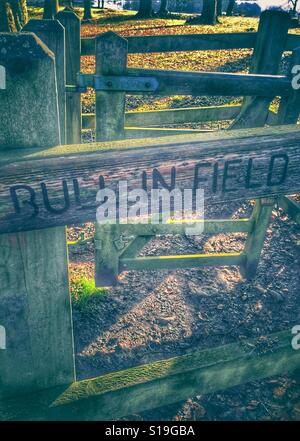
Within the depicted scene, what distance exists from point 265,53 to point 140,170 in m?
2.34

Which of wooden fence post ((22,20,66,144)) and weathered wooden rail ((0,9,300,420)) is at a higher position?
wooden fence post ((22,20,66,144))

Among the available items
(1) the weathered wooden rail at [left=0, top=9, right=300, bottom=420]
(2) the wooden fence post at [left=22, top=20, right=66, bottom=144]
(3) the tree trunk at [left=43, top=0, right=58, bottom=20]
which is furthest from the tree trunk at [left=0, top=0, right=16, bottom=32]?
(1) the weathered wooden rail at [left=0, top=9, right=300, bottom=420]

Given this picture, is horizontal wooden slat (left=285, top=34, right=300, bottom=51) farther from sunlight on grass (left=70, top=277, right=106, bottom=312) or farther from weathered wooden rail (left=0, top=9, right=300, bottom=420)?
sunlight on grass (left=70, top=277, right=106, bottom=312)

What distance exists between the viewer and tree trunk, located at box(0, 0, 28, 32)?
9359 millimetres

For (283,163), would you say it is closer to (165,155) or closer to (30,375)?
(165,155)

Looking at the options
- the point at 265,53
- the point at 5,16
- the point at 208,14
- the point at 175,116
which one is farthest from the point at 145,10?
the point at 265,53

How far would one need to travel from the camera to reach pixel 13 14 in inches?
422

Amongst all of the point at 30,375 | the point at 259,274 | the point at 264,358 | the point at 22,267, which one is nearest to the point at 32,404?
the point at 30,375

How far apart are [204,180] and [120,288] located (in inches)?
101

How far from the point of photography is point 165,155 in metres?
1.21

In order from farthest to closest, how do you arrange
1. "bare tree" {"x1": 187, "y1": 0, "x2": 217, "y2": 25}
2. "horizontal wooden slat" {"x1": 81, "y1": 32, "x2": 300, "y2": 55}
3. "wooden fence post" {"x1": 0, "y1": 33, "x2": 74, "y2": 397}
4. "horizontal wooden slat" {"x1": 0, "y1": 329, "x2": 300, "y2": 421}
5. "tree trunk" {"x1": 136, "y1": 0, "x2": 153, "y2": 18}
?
1. "tree trunk" {"x1": 136, "y1": 0, "x2": 153, "y2": 18}
2. "bare tree" {"x1": 187, "y1": 0, "x2": 217, "y2": 25}
3. "horizontal wooden slat" {"x1": 81, "y1": 32, "x2": 300, "y2": 55}
4. "horizontal wooden slat" {"x1": 0, "y1": 329, "x2": 300, "y2": 421}
5. "wooden fence post" {"x1": 0, "y1": 33, "x2": 74, "y2": 397}

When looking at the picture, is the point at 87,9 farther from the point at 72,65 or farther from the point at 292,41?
the point at 292,41

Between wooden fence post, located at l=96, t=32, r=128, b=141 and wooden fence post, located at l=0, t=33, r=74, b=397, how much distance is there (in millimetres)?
1386
